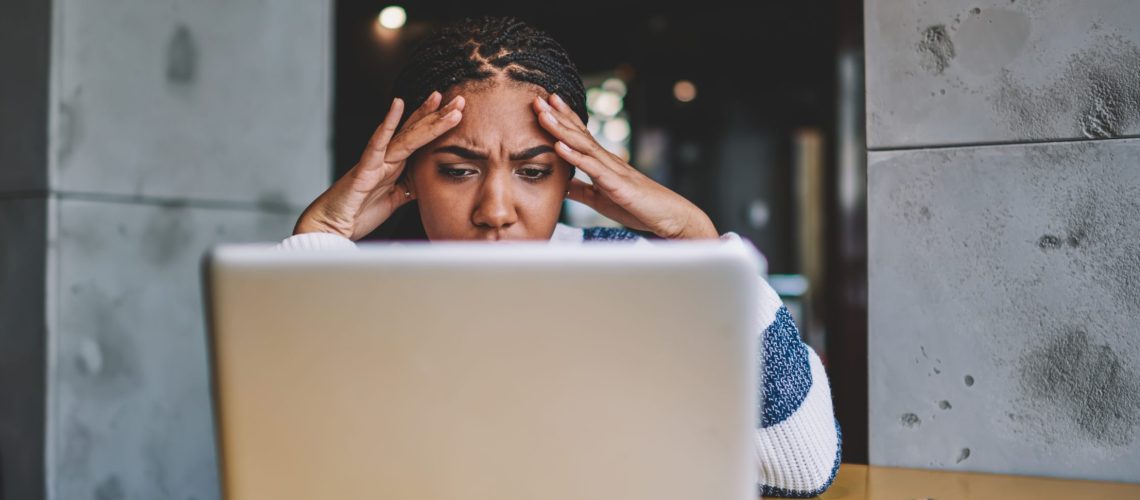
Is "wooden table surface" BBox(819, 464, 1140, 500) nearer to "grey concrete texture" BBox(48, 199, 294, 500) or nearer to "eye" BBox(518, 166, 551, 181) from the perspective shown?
"eye" BBox(518, 166, 551, 181)

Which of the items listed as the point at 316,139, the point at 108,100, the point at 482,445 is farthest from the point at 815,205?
the point at 482,445

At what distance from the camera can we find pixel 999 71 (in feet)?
3.85

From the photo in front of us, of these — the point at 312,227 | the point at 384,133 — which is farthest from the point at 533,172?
the point at 312,227

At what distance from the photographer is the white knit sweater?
101 centimetres

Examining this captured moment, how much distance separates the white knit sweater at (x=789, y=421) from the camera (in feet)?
3.31

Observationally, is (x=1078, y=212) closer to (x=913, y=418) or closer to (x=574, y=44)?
(x=913, y=418)

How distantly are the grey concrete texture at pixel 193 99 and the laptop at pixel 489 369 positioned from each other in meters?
2.01

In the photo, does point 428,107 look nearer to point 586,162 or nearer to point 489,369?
point 586,162

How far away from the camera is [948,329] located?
1207 millimetres

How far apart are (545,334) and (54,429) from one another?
2.23m

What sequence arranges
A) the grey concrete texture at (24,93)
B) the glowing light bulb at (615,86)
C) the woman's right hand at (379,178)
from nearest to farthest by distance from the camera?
the woman's right hand at (379,178)
the grey concrete texture at (24,93)
the glowing light bulb at (615,86)

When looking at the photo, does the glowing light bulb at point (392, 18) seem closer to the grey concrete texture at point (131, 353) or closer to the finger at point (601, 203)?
the grey concrete texture at point (131, 353)

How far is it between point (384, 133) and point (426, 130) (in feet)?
0.33

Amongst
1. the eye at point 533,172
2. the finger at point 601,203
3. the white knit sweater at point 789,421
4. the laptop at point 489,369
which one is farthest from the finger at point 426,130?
the laptop at point 489,369
